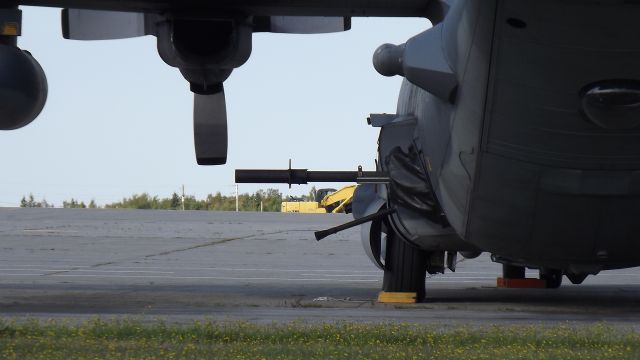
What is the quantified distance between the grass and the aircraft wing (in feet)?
8.42

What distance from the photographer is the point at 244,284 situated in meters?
14.2

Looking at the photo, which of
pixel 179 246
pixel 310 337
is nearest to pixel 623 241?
pixel 310 337

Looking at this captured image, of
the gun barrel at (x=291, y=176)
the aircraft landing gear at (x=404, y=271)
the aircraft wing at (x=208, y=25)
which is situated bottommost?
the aircraft landing gear at (x=404, y=271)

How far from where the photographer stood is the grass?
273 inches

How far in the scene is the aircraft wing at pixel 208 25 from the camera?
9.72 metres

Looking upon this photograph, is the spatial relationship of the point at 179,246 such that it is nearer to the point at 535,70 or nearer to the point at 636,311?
the point at 636,311

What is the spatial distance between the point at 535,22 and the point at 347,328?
2410 mm

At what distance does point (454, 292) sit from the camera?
13398mm

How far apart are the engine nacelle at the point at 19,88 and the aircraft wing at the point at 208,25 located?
0.02m

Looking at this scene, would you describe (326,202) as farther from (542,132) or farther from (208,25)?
(542,132)

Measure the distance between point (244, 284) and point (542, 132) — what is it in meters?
6.60

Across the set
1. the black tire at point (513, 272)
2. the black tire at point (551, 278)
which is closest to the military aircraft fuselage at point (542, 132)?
the black tire at point (551, 278)

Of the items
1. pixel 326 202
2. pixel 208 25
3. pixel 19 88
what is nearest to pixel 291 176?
pixel 208 25

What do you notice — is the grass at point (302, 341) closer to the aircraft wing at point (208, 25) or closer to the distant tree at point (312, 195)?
the aircraft wing at point (208, 25)
